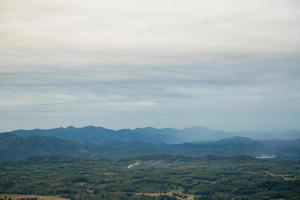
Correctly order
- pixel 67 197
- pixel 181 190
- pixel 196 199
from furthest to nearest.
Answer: pixel 181 190 → pixel 67 197 → pixel 196 199

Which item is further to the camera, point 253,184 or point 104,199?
point 253,184

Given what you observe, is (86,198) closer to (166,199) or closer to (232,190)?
(166,199)

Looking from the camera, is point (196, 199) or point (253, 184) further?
point (253, 184)

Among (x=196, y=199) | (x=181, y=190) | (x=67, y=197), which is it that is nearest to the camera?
(x=196, y=199)

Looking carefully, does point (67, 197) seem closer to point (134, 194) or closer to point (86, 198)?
point (86, 198)

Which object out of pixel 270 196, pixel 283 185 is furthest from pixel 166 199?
pixel 283 185

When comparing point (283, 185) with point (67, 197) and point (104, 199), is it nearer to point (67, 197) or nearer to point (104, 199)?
point (104, 199)

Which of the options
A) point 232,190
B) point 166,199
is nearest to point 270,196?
point 232,190

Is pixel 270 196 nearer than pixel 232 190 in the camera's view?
Yes

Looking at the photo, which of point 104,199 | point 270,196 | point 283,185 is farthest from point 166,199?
point 283,185
